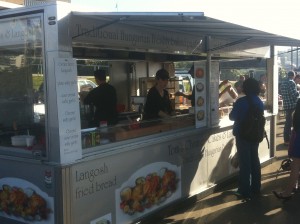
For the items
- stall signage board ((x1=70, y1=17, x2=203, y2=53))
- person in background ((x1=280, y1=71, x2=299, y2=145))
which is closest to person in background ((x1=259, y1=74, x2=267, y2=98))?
person in background ((x1=280, y1=71, x2=299, y2=145))

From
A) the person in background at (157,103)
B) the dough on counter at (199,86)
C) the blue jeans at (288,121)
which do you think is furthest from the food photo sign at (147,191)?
the blue jeans at (288,121)

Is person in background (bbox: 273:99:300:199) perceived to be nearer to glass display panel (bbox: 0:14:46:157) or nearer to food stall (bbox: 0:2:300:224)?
food stall (bbox: 0:2:300:224)

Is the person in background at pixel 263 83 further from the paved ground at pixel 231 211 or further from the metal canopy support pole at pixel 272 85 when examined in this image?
the paved ground at pixel 231 211

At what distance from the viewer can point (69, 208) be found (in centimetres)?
352

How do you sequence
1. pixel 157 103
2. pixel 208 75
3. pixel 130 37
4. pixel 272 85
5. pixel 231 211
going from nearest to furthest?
pixel 130 37 < pixel 231 211 < pixel 157 103 < pixel 208 75 < pixel 272 85

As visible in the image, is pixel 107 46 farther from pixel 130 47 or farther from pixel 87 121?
pixel 87 121

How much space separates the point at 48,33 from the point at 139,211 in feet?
6.95

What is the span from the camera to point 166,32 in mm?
4910

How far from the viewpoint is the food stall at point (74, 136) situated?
11.2 ft

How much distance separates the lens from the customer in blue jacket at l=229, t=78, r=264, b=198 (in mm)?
5191

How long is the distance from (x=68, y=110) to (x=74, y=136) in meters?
0.23

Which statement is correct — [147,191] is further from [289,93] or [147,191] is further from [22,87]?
[289,93]

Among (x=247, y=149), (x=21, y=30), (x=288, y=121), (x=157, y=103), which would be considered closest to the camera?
(x=21, y=30)

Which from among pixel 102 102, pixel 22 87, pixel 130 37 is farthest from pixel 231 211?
pixel 22 87
